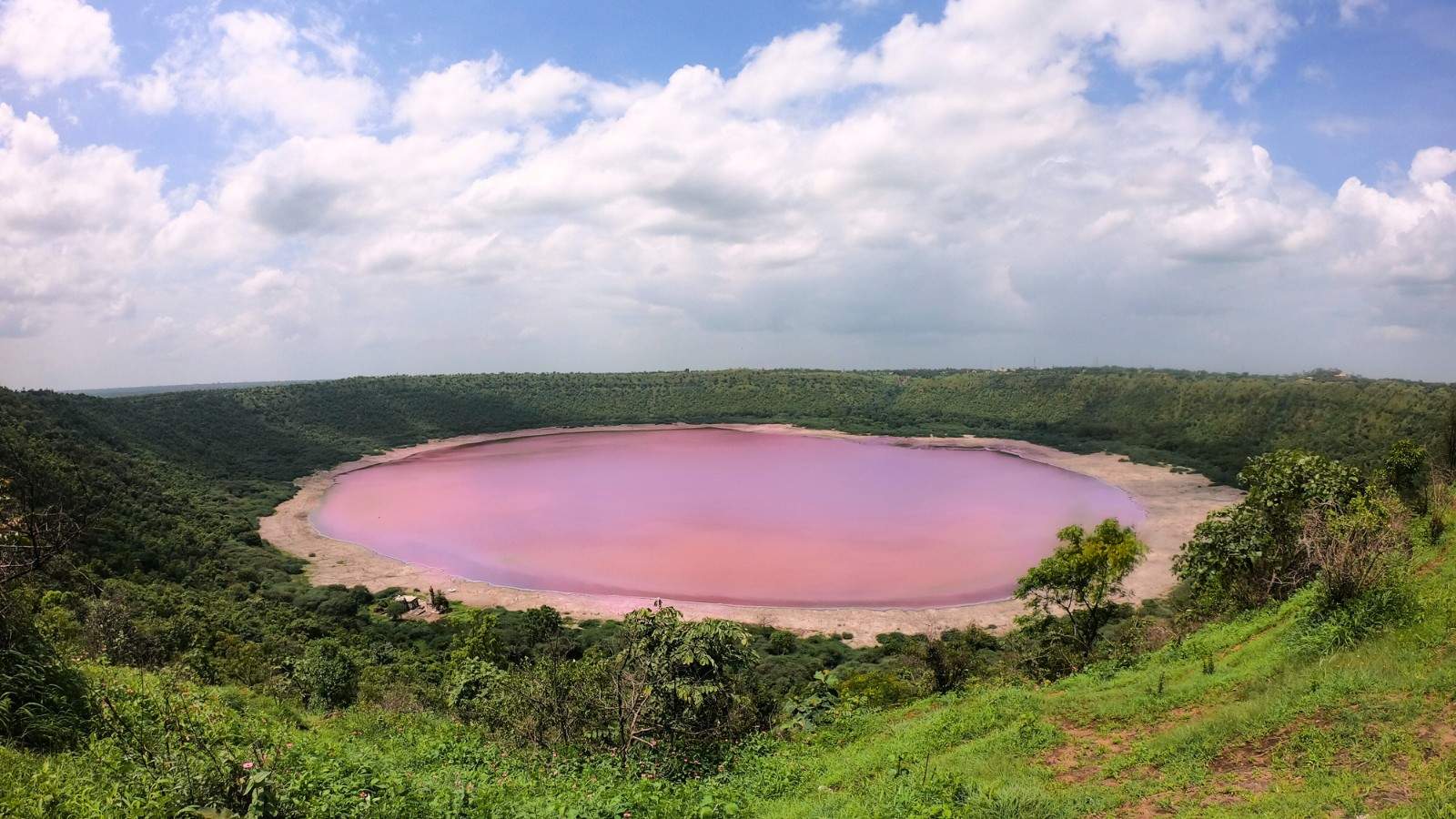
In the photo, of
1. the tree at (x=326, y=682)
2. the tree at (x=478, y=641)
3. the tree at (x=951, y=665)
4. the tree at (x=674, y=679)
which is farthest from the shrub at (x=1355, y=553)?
the tree at (x=478, y=641)

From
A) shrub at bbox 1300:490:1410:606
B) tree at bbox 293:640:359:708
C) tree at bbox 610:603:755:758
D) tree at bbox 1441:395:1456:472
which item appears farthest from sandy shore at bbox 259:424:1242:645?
shrub at bbox 1300:490:1410:606

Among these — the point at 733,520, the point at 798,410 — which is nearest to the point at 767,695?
the point at 733,520

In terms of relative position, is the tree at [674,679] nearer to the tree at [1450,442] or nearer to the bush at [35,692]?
the bush at [35,692]

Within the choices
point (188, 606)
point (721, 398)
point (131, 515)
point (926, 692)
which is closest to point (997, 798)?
point (926, 692)

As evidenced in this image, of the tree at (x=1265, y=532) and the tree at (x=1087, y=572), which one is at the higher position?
the tree at (x=1265, y=532)

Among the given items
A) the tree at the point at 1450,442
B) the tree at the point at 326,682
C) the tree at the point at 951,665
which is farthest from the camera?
the tree at the point at 1450,442

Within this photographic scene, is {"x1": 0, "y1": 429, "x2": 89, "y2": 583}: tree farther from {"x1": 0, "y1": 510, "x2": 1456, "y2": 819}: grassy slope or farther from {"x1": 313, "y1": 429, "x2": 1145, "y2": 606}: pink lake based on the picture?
{"x1": 313, "y1": 429, "x2": 1145, "y2": 606}: pink lake
